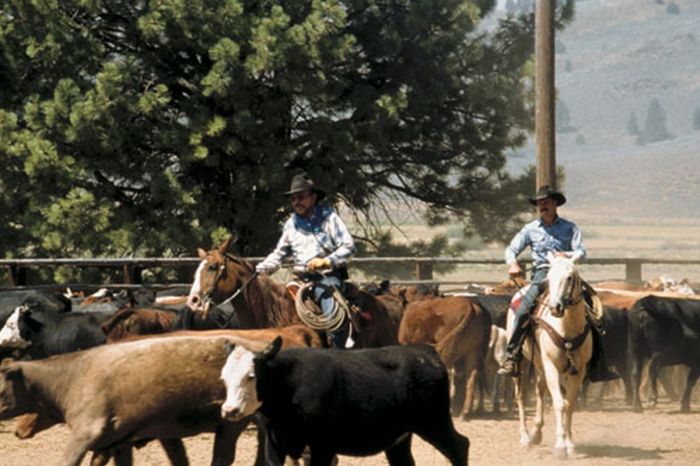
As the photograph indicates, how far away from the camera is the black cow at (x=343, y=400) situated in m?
9.43

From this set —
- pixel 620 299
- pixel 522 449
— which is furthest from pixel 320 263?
pixel 620 299

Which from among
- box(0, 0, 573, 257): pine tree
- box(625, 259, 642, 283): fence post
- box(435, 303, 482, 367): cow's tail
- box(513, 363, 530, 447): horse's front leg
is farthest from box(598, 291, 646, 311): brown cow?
box(0, 0, 573, 257): pine tree

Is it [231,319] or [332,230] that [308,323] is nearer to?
[332,230]

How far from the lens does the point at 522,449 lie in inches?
551

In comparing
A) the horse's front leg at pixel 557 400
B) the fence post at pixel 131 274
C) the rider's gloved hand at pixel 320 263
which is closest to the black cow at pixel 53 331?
the rider's gloved hand at pixel 320 263

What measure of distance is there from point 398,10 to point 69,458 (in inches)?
840

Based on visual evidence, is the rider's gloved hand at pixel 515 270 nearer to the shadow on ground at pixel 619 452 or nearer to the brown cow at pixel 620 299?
the shadow on ground at pixel 619 452

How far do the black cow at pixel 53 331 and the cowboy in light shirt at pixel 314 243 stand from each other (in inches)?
121

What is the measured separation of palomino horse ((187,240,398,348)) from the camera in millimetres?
13008

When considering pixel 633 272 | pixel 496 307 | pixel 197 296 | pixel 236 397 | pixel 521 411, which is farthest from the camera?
pixel 633 272

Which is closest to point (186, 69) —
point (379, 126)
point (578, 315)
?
point (379, 126)

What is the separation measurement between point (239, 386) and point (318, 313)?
10.9ft

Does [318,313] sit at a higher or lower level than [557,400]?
higher

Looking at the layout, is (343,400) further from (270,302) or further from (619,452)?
(619,452)
